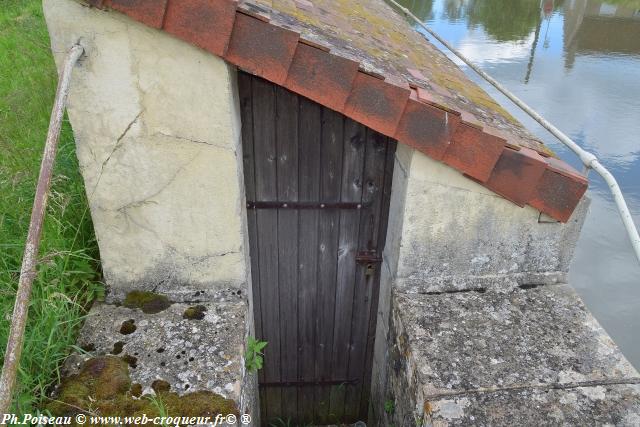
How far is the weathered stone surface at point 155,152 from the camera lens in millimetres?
1983

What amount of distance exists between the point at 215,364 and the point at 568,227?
2.07 metres

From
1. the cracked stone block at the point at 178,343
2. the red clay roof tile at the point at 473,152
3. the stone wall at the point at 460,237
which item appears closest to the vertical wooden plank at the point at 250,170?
the cracked stone block at the point at 178,343

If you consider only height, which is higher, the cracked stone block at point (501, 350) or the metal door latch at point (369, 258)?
the cracked stone block at point (501, 350)

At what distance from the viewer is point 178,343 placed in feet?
7.69

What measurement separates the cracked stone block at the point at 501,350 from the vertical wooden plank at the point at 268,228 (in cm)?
95

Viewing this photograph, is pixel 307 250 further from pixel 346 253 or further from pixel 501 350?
pixel 501 350

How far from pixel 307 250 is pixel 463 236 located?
1093mm

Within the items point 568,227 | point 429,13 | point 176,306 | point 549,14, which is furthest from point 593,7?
point 176,306

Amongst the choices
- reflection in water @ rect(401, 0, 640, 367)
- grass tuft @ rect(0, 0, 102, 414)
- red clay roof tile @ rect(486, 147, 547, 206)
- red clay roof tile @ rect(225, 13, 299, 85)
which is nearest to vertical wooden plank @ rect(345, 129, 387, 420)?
red clay roof tile @ rect(486, 147, 547, 206)

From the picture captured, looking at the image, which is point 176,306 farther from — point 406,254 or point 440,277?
point 440,277

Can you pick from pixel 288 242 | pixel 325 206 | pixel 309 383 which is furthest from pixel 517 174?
pixel 309 383

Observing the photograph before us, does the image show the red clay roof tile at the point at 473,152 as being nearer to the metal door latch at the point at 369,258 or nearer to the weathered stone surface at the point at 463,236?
the weathered stone surface at the point at 463,236

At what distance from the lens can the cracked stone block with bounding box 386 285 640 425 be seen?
2148 millimetres

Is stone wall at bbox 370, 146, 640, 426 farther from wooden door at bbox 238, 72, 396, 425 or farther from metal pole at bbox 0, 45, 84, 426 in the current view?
metal pole at bbox 0, 45, 84, 426
